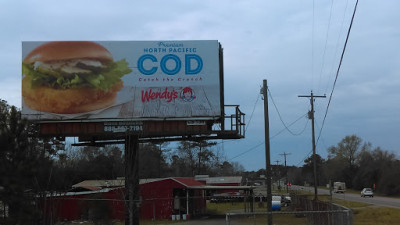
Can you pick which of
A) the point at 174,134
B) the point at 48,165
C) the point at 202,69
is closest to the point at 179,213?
the point at 174,134

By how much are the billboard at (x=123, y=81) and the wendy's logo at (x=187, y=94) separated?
58mm

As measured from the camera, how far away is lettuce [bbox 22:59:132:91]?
2614 cm

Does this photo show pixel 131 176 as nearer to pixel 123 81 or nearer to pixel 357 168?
pixel 123 81

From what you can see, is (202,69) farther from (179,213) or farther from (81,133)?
(179,213)

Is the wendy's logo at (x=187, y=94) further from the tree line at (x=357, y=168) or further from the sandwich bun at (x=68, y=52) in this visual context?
the tree line at (x=357, y=168)

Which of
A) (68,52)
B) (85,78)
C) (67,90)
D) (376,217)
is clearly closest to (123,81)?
(85,78)

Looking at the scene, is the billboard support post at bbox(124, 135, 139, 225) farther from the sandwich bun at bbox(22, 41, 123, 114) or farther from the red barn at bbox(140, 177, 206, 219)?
the red barn at bbox(140, 177, 206, 219)

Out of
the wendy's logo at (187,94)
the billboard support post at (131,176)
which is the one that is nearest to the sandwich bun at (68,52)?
the wendy's logo at (187,94)

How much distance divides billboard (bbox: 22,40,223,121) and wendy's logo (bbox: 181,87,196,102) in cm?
6

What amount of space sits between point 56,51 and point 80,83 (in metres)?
2.46

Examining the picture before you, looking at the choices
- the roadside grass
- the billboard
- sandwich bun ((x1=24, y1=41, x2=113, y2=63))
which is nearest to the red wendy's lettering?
the billboard

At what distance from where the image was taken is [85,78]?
86.1 ft

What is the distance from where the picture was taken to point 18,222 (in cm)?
1102

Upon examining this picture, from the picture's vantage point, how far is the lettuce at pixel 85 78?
85.8 ft
